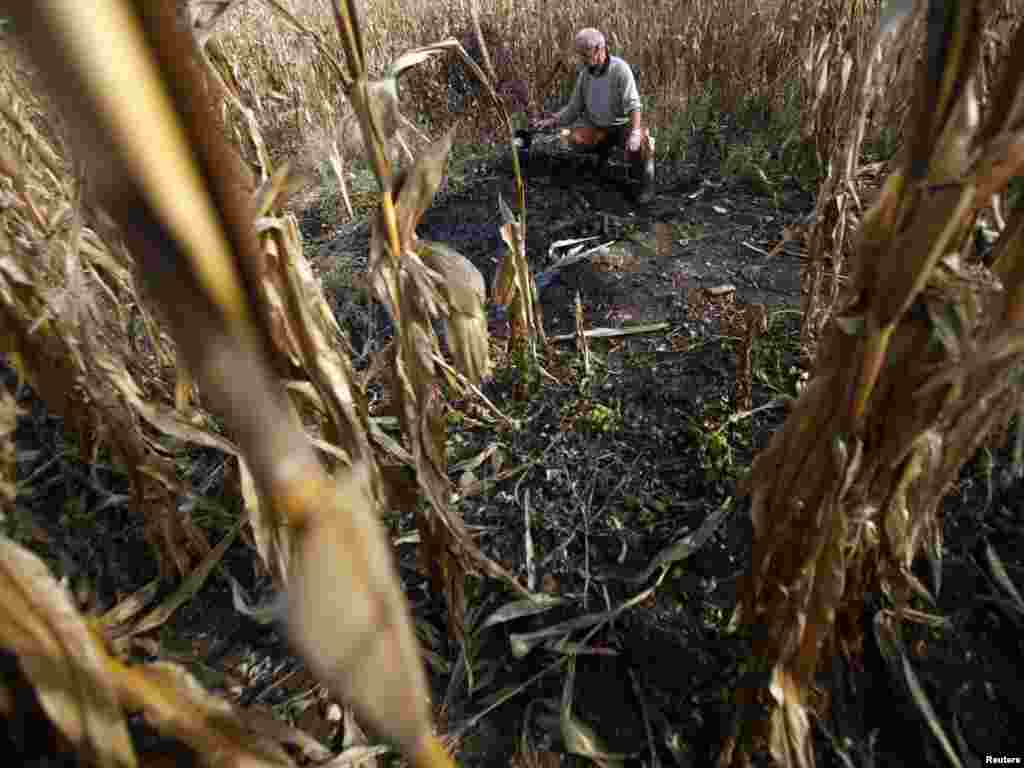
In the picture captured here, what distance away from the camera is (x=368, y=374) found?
86cm

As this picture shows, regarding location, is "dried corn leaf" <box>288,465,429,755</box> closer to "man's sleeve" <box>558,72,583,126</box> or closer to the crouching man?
the crouching man

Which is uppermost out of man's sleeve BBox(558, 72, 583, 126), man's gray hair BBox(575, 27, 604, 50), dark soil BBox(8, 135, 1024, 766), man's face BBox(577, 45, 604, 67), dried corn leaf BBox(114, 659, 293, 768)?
man's gray hair BBox(575, 27, 604, 50)

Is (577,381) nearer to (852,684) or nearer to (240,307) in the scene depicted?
(852,684)

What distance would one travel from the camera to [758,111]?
120 inches

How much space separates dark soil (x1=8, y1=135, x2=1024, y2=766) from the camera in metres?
0.85

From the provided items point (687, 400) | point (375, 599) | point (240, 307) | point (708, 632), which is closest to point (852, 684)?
point (708, 632)

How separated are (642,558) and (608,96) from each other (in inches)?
97.6

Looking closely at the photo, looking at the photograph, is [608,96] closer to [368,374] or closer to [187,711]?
[368,374]

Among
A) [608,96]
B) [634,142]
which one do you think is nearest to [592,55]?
[608,96]

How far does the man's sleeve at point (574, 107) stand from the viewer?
9.55ft

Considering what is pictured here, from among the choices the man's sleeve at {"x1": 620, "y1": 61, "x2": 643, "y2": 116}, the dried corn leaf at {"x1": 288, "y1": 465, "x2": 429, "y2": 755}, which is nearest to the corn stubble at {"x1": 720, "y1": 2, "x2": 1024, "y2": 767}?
the dried corn leaf at {"x1": 288, "y1": 465, "x2": 429, "y2": 755}

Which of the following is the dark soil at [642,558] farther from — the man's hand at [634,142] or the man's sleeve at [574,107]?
the man's sleeve at [574,107]

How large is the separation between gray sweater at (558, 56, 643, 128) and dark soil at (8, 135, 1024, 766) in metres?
1.23

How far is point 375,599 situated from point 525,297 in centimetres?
125
